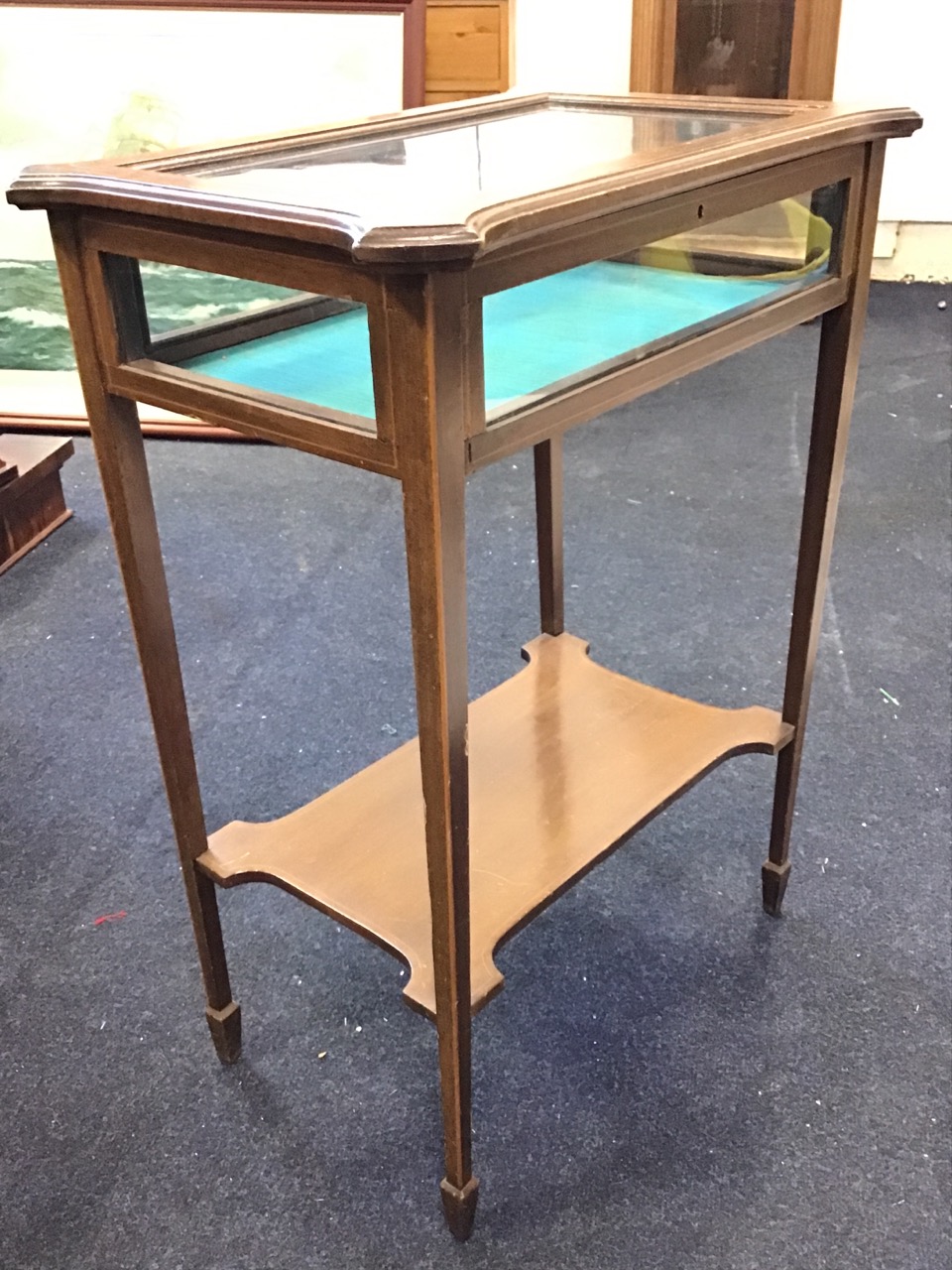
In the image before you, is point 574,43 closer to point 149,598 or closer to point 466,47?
point 466,47

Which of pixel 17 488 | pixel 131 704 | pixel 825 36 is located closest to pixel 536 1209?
pixel 131 704

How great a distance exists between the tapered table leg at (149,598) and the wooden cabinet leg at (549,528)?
556 mm

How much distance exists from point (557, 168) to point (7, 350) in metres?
2.47

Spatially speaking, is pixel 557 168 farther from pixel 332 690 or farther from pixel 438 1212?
pixel 332 690

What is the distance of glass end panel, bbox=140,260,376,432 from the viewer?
814 millimetres

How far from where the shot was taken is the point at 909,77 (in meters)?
3.36

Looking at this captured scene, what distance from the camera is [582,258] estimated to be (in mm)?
779

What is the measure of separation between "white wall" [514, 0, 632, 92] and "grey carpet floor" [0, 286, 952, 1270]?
5.73 feet

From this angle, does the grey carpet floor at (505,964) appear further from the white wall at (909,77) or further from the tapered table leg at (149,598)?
the white wall at (909,77)

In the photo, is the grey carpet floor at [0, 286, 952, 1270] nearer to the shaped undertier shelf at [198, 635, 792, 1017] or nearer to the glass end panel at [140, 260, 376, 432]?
the shaped undertier shelf at [198, 635, 792, 1017]

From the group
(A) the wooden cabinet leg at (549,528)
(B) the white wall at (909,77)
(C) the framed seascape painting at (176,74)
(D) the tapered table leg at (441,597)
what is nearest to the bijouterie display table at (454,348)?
(D) the tapered table leg at (441,597)

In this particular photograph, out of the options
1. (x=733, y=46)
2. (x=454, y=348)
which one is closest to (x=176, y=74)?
(x=733, y=46)

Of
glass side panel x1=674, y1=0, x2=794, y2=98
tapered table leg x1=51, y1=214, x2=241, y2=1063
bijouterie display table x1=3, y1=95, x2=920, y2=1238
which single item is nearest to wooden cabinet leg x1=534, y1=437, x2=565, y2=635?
bijouterie display table x1=3, y1=95, x2=920, y2=1238

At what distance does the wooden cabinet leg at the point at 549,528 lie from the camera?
1.45 meters
